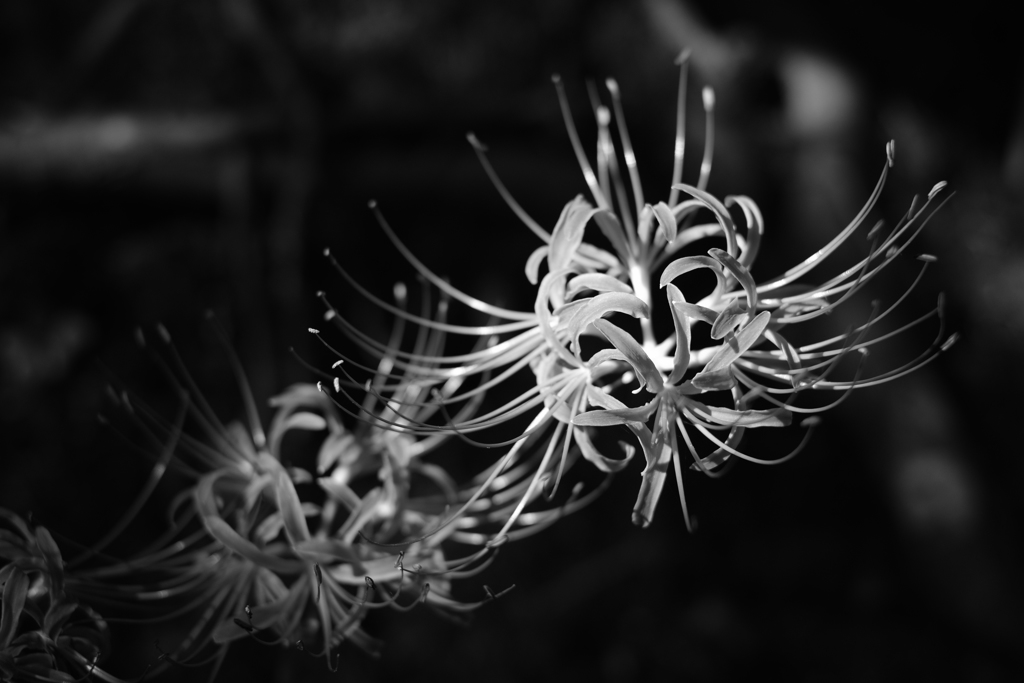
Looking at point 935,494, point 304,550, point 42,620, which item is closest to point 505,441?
point 304,550

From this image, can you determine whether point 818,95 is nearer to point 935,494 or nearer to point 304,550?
point 935,494

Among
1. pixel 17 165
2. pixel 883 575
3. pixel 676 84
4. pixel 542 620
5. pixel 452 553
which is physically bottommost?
pixel 542 620

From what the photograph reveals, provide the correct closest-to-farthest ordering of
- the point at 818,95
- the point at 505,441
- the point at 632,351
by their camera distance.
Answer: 1. the point at 632,351
2. the point at 505,441
3. the point at 818,95

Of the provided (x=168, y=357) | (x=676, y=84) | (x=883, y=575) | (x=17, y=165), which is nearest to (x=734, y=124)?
(x=676, y=84)

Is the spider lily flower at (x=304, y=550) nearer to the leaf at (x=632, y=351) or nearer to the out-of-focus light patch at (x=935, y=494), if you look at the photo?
the leaf at (x=632, y=351)

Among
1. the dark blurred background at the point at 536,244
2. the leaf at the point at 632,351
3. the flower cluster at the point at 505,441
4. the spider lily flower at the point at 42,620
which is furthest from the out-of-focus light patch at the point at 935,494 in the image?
the spider lily flower at the point at 42,620

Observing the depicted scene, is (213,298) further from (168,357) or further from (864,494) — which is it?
(864,494)
